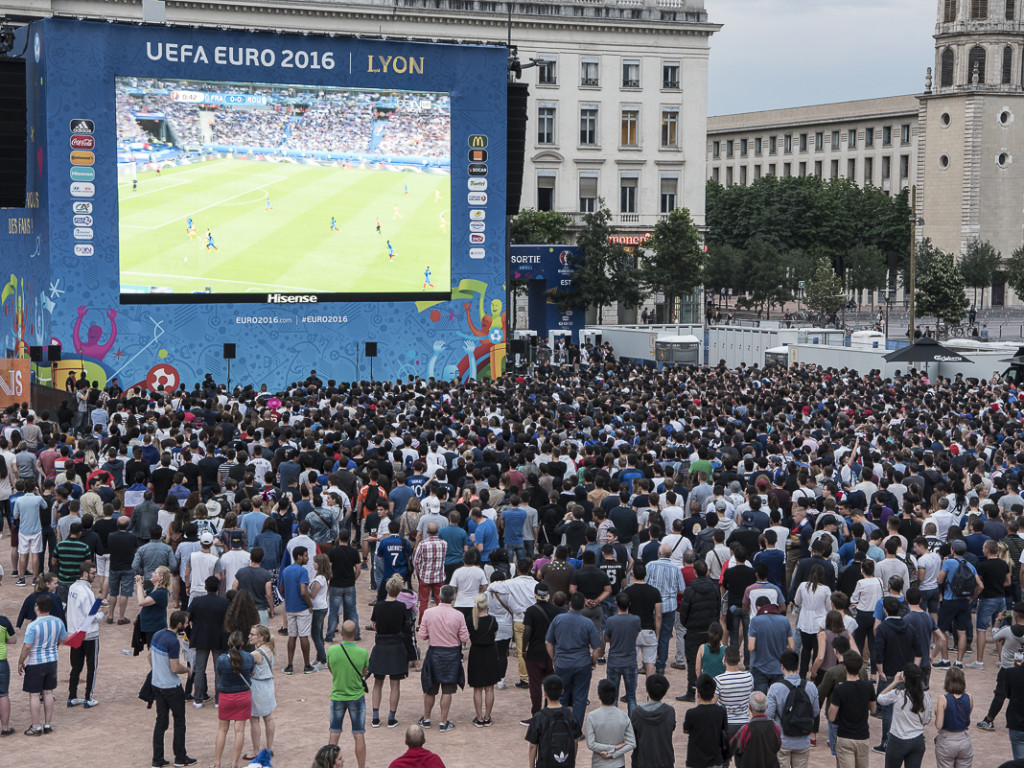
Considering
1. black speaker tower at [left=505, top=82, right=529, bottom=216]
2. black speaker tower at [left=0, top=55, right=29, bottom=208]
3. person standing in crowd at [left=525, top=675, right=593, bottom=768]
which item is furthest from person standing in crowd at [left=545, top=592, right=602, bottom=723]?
black speaker tower at [left=505, top=82, right=529, bottom=216]

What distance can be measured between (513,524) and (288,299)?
2000 cm

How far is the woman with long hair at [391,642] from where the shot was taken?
12.2 meters

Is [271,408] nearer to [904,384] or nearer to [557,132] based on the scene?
[904,384]

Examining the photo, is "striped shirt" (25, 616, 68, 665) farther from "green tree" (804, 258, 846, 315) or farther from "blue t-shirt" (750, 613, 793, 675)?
"green tree" (804, 258, 846, 315)

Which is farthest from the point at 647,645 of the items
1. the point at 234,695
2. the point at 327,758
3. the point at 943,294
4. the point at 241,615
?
the point at 943,294

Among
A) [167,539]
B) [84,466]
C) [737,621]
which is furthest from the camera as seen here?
[84,466]

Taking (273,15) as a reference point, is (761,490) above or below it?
below

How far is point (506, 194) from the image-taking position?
3650 centimetres

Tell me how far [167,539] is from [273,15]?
172 ft

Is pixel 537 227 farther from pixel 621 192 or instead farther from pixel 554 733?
pixel 554 733

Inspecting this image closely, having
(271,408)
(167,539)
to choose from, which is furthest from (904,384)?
(167,539)

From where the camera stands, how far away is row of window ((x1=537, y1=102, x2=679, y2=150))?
225 ft

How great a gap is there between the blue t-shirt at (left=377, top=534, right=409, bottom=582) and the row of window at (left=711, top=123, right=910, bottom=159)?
4068 inches

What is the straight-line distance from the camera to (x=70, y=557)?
44.9ft
